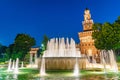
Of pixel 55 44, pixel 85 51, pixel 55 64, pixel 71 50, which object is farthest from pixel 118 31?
pixel 85 51

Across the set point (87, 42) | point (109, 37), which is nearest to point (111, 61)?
point (109, 37)

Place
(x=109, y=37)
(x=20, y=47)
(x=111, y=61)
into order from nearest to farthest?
(x=111, y=61)
(x=109, y=37)
(x=20, y=47)

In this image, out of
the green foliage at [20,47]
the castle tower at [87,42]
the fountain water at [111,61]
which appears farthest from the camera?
the castle tower at [87,42]

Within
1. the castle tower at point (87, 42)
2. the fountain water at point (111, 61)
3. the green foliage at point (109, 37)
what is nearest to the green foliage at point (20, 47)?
the green foliage at point (109, 37)

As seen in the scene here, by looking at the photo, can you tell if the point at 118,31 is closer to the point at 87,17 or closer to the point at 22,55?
the point at 22,55

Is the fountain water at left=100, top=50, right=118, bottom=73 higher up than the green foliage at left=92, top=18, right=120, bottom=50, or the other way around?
the green foliage at left=92, top=18, right=120, bottom=50

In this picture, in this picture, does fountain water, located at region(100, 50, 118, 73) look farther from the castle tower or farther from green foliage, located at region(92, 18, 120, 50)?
the castle tower

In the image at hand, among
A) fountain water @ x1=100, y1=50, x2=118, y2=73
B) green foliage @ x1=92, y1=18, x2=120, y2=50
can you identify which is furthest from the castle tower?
green foliage @ x1=92, y1=18, x2=120, y2=50

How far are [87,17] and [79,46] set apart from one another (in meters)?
16.5

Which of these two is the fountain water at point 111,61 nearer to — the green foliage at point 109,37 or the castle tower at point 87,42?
the green foliage at point 109,37

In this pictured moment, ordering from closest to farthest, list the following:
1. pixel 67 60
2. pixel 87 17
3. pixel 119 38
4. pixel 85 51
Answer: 1. pixel 67 60
2. pixel 119 38
3. pixel 85 51
4. pixel 87 17

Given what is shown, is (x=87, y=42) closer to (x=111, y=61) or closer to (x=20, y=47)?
(x=20, y=47)

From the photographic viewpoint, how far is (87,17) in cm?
9981

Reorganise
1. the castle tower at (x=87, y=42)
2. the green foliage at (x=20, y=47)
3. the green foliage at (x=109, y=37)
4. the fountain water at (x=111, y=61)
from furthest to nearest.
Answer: the castle tower at (x=87, y=42) → the green foliage at (x=20, y=47) → the green foliage at (x=109, y=37) → the fountain water at (x=111, y=61)
